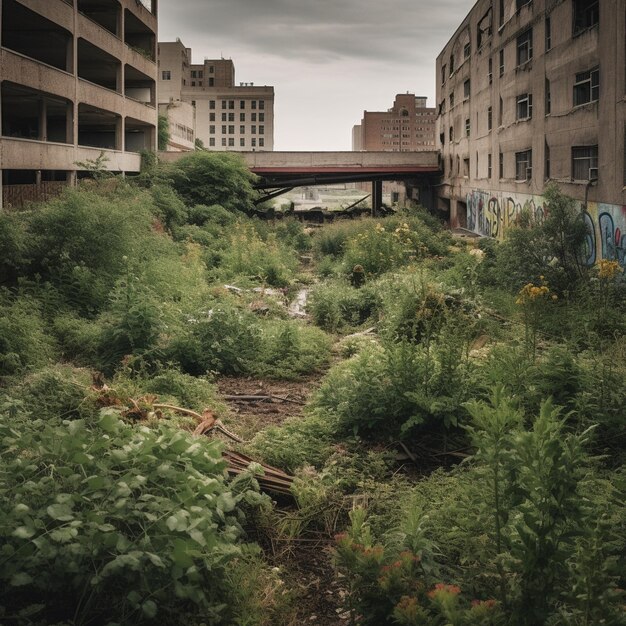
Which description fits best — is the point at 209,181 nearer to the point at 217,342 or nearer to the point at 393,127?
the point at 217,342

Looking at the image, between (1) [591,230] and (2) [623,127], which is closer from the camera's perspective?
(2) [623,127]

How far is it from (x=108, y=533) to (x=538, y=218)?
2299cm

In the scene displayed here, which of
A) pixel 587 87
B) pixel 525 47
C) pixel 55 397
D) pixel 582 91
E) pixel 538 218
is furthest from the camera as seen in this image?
pixel 525 47

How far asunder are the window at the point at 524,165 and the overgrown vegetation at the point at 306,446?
10147 millimetres

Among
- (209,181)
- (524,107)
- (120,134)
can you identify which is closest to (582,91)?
(524,107)

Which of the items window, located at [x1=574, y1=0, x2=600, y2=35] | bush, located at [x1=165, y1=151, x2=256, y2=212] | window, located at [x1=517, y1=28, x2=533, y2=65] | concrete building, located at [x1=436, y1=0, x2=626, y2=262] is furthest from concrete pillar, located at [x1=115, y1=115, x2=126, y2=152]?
window, located at [x1=574, y1=0, x2=600, y2=35]

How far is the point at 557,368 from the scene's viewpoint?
8.22 metres

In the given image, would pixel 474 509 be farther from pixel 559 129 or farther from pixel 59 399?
pixel 559 129

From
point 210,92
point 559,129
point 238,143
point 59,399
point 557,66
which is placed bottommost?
point 59,399

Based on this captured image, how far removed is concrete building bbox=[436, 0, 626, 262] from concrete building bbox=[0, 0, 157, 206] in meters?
15.8

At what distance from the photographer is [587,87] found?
842 inches

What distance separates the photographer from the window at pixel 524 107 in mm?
27297

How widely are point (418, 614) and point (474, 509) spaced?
4.42ft

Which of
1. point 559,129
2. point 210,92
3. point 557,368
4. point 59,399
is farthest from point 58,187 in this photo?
point 210,92
